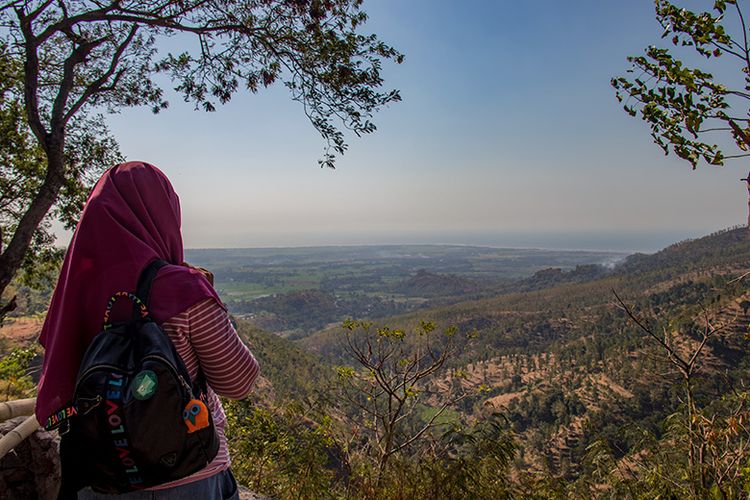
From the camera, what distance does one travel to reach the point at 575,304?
195 feet

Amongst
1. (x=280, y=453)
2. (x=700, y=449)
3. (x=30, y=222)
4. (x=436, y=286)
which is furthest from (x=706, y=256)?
(x=30, y=222)

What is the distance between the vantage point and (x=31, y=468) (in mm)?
1865

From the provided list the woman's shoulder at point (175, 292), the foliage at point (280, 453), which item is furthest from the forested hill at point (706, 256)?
the woman's shoulder at point (175, 292)

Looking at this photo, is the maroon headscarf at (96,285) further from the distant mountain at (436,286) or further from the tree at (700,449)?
the distant mountain at (436,286)

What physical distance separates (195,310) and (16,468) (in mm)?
1843

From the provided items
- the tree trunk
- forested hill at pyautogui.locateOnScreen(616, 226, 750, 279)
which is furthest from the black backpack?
forested hill at pyautogui.locateOnScreen(616, 226, 750, 279)

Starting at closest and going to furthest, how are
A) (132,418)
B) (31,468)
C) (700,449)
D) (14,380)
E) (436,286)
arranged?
(132,418) < (31,468) < (700,449) < (14,380) < (436,286)

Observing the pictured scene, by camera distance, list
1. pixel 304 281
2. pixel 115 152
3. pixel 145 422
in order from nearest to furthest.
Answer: pixel 145 422 < pixel 115 152 < pixel 304 281

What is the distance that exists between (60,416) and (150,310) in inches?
10.7

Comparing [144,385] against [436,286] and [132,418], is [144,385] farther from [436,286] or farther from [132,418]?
[436,286]

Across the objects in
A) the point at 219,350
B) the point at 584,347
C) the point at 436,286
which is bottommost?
the point at 436,286

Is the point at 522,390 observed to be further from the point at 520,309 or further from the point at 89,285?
the point at 89,285

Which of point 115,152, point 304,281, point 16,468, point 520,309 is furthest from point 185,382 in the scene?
point 304,281

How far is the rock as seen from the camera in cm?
179
